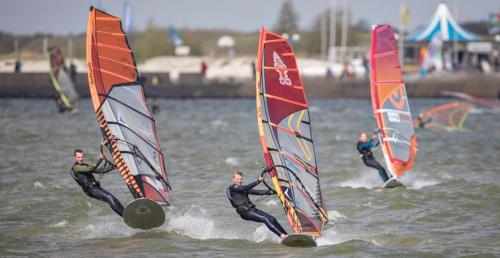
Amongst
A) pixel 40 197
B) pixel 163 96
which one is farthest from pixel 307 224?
pixel 163 96

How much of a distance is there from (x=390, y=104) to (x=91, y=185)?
9027 millimetres

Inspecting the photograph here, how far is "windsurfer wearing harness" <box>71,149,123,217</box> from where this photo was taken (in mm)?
17328

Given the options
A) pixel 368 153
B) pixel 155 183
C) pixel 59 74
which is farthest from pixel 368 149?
pixel 59 74

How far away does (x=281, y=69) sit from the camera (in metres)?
16.5

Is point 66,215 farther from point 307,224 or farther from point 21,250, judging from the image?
point 307,224

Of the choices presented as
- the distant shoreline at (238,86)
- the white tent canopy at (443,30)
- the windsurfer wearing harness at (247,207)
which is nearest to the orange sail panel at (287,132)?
the windsurfer wearing harness at (247,207)

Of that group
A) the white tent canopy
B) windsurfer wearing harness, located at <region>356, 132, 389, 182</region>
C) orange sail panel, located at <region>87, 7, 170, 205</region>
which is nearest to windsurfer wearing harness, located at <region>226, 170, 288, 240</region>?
orange sail panel, located at <region>87, 7, 170, 205</region>

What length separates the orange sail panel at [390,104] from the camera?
24.0 meters

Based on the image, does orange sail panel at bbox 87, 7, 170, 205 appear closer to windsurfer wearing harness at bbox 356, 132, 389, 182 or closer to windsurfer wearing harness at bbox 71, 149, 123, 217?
windsurfer wearing harness at bbox 71, 149, 123, 217

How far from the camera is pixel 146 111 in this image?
60.6 feet

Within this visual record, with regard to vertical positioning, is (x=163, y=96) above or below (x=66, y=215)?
below

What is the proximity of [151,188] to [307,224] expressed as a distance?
2.78 meters

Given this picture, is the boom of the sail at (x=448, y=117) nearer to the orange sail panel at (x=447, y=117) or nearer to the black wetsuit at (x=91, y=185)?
the orange sail panel at (x=447, y=117)

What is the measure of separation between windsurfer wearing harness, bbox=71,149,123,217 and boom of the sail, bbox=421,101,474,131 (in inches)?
977
